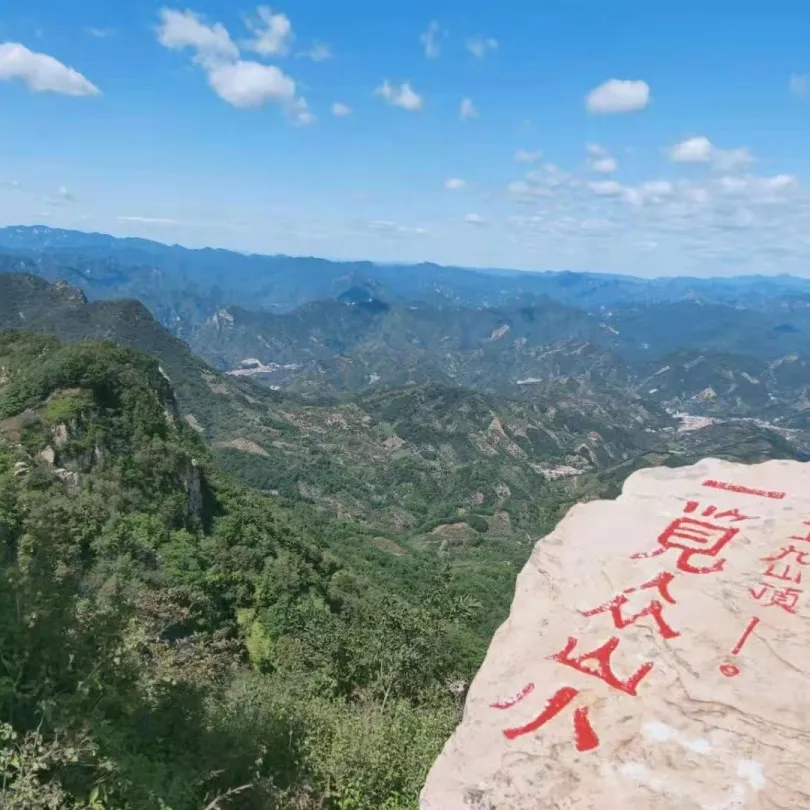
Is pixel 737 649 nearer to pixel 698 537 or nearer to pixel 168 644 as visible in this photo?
pixel 698 537

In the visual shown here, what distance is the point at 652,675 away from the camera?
Result: 738cm

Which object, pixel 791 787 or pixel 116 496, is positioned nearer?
pixel 791 787

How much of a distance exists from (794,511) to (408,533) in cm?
11462

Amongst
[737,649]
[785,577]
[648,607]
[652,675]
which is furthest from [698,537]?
[652,675]

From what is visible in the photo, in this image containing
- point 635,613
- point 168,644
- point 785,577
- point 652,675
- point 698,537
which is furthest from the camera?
point 168,644

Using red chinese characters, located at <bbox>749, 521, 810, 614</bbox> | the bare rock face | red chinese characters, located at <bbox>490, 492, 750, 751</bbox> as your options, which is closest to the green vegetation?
the bare rock face

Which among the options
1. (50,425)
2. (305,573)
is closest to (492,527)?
(305,573)

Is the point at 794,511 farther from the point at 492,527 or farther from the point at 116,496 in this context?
the point at 492,527

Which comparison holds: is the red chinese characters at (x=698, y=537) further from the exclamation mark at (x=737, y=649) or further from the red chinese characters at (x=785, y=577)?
the exclamation mark at (x=737, y=649)

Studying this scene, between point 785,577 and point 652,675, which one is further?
point 785,577

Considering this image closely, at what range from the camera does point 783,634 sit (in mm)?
7535

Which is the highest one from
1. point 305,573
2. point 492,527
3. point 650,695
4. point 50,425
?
point 650,695

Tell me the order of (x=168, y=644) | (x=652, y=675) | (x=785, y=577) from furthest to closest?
(x=168, y=644) → (x=785, y=577) → (x=652, y=675)

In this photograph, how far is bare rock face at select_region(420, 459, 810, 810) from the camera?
6363mm
